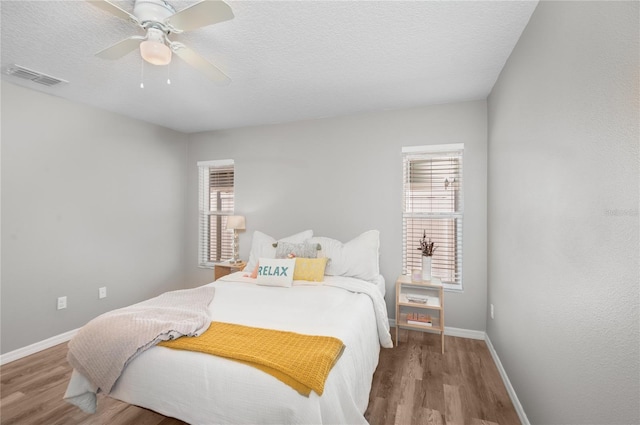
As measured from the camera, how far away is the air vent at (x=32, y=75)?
2.44 metres

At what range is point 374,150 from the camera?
3.56 metres

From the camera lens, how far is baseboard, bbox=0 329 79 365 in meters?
2.71

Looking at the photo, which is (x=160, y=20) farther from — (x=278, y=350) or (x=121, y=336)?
(x=278, y=350)

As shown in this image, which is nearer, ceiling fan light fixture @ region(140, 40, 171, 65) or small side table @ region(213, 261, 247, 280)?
ceiling fan light fixture @ region(140, 40, 171, 65)

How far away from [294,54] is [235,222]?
2.46 metres

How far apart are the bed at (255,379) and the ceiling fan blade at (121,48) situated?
1827 millimetres

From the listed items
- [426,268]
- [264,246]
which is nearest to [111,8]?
[264,246]

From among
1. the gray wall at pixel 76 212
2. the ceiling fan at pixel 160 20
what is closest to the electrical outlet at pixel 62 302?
the gray wall at pixel 76 212

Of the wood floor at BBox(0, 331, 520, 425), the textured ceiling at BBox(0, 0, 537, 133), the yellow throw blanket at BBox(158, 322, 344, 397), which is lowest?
the wood floor at BBox(0, 331, 520, 425)

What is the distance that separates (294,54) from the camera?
7.35 ft

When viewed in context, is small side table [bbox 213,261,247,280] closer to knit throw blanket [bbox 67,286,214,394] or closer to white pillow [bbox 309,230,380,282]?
white pillow [bbox 309,230,380,282]

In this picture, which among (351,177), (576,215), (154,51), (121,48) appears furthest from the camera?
(351,177)

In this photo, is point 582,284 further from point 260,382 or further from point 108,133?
point 108,133

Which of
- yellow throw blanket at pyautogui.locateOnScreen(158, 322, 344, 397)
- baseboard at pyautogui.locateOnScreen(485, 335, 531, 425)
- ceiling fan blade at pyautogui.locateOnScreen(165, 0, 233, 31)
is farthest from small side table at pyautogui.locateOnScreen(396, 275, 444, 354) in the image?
ceiling fan blade at pyautogui.locateOnScreen(165, 0, 233, 31)
